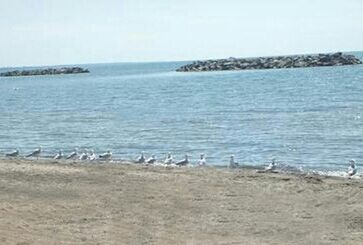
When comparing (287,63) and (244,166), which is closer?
(244,166)

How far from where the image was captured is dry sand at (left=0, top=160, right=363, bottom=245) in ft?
36.3

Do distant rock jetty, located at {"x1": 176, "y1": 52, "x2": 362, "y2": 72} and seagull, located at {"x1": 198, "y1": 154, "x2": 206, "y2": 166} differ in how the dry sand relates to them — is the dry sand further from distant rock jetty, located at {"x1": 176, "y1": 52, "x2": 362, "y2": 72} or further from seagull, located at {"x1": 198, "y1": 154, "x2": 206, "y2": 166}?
distant rock jetty, located at {"x1": 176, "y1": 52, "x2": 362, "y2": 72}

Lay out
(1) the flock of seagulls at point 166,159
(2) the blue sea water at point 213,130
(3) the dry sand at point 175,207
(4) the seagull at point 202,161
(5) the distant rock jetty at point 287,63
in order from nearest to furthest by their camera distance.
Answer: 1. (3) the dry sand at point 175,207
2. (1) the flock of seagulls at point 166,159
3. (4) the seagull at point 202,161
4. (2) the blue sea water at point 213,130
5. (5) the distant rock jetty at point 287,63

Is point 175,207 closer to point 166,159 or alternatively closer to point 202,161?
point 202,161

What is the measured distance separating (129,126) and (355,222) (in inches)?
1015

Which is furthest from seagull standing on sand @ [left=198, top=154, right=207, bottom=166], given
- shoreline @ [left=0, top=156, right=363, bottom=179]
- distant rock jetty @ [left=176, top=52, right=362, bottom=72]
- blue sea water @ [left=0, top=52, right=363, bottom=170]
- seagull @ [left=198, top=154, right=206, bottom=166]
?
distant rock jetty @ [left=176, top=52, right=362, bottom=72]

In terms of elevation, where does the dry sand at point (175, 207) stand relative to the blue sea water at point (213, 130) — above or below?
above

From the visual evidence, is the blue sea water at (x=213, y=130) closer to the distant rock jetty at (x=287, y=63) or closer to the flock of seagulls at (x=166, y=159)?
the flock of seagulls at (x=166, y=159)

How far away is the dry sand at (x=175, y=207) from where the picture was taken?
36.3 feet

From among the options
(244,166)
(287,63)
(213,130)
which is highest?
(244,166)

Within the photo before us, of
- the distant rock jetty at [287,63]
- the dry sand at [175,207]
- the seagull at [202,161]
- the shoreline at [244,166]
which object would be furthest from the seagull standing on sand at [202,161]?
the distant rock jetty at [287,63]

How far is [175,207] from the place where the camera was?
13.7 m

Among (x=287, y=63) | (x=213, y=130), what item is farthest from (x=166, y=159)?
(x=287, y=63)

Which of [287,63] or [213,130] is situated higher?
[213,130]
